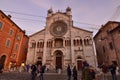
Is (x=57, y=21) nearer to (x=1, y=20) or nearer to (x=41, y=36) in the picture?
(x=41, y=36)

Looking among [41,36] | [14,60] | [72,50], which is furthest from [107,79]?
[14,60]

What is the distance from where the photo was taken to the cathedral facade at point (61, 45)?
24203mm

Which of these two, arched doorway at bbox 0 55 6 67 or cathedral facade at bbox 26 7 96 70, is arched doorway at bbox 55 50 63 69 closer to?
cathedral facade at bbox 26 7 96 70

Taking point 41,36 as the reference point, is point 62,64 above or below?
below

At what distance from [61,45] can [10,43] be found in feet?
43.7

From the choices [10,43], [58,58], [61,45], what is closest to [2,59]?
[10,43]

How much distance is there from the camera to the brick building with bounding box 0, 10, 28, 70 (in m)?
21.7

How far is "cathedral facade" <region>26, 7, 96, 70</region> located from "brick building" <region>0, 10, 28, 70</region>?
3509mm

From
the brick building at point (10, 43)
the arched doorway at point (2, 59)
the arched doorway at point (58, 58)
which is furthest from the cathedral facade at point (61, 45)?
the arched doorway at point (2, 59)

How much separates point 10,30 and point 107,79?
23569 mm

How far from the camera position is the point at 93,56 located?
23234 mm

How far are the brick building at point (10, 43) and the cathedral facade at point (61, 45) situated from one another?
3509mm

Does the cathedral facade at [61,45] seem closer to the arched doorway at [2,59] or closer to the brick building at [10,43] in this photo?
the brick building at [10,43]

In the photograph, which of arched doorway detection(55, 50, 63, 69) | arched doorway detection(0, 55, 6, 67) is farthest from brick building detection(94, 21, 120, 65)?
arched doorway detection(0, 55, 6, 67)
